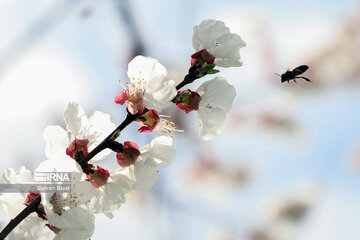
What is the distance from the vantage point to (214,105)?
3.84ft

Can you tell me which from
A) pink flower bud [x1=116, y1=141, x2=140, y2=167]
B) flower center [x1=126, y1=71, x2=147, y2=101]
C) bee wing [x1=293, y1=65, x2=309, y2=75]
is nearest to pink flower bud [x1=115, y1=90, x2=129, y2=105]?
flower center [x1=126, y1=71, x2=147, y2=101]

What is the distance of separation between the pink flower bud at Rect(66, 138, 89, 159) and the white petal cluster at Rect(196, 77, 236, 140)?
340 mm

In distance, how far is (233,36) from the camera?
1.13 meters

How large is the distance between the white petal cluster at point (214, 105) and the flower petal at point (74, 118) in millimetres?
357

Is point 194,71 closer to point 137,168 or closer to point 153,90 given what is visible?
point 153,90

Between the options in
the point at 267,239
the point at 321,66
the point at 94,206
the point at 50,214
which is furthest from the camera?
the point at 267,239

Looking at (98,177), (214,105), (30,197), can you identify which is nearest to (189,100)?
(214,105)

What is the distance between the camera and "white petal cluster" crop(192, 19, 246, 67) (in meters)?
1.13

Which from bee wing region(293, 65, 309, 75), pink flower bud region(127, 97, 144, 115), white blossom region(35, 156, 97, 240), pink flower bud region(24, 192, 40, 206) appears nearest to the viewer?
white blossom region(35, 156, 97, 240)

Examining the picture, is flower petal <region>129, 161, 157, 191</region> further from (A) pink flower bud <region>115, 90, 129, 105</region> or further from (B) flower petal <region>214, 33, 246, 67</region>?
(B) flower petal <region>214, 33, 246, 67</region>

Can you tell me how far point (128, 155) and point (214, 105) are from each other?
0.29 metres

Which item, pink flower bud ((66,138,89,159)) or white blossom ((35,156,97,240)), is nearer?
white blossom ((35,156,97,240))

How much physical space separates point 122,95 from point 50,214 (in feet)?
1.23

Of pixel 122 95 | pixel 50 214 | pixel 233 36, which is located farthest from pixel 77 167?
pixel 233 36
